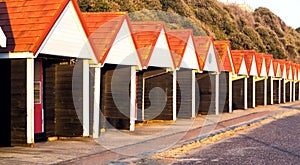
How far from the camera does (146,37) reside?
22.8 meters

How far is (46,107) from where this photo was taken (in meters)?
17.1

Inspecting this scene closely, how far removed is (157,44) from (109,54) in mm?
5040

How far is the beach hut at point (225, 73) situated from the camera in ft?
108

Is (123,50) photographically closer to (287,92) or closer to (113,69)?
(113,69)

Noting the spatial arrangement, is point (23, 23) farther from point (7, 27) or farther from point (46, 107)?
point (46, 107)

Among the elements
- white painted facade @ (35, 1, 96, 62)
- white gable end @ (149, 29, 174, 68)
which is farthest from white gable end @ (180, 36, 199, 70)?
white painted facade @ (35, 1, 96, 62)

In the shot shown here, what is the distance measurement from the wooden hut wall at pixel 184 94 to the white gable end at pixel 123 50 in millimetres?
8211

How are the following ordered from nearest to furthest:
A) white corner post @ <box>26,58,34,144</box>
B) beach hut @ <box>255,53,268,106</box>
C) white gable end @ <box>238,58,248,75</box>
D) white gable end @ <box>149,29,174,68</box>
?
white corner post @ <box>26,58,34,144</box>, white gable end @ <box>149,29,174,68</box>, white gable end @ <box>238,58,248,75</box>, beach hut @ <box>255,53,268,106</box>

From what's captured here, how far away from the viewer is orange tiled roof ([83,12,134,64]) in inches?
703

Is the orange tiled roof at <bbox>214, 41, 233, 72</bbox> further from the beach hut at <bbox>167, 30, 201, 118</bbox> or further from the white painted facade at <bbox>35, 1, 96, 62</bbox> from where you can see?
the white painted facade at <bbox>35, 1, 96, 62</bbox>

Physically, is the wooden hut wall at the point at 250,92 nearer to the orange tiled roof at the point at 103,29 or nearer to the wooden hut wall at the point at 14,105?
the orange tiled roof at the point at 103,29

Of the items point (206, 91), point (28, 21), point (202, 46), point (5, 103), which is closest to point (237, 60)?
point (206, 91)

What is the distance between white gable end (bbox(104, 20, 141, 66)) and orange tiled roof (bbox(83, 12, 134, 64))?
1.14 feet

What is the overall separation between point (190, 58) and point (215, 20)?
52092mm
